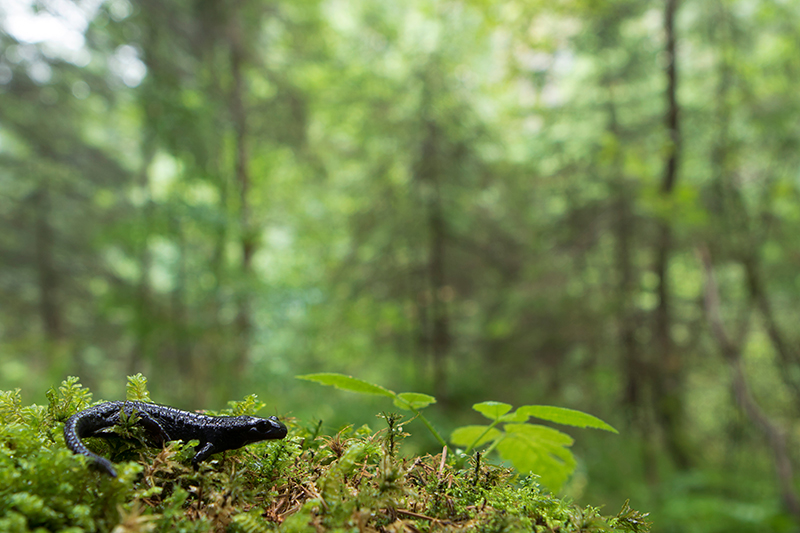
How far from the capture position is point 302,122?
1106 centimetres

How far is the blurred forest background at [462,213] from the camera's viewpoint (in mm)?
7230

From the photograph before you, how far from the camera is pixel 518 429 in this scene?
5.20ft

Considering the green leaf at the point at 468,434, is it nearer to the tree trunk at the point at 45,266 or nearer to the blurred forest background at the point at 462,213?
the blurred forest background at the point at 462,213

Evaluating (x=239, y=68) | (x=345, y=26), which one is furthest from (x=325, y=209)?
(x=345, y=26)

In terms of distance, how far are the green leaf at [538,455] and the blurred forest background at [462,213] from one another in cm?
482

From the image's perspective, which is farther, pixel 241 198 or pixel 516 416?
pixel 241 198

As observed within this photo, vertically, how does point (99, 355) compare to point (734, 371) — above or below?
above

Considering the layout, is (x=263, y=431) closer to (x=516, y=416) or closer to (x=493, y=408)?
(x=493, y=408)

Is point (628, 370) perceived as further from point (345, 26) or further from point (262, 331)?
point (345, 26)

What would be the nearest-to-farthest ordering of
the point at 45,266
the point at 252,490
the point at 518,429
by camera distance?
the point at 252,490, the point at 518,429, the point at 45,266

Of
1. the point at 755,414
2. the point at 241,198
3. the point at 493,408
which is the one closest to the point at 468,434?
the point at 493,408

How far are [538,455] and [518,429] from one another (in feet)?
0.87

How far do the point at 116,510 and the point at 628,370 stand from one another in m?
9.90

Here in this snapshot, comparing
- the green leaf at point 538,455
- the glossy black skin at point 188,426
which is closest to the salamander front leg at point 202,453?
the glossy black skin at point 188,426
